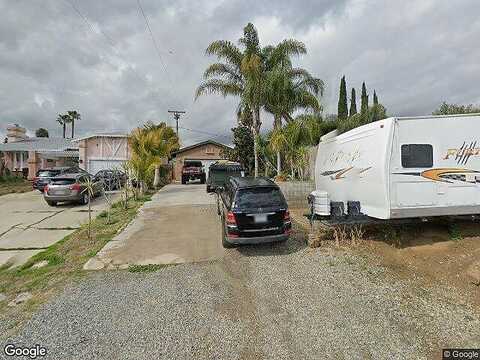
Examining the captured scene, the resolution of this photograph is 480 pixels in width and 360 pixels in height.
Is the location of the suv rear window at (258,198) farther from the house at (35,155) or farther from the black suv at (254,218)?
the house at (35,155)

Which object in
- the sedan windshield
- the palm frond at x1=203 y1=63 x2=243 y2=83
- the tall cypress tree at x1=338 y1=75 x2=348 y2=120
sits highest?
the tall cypress tree at x1=338 y1=75 x2=348 y2=120

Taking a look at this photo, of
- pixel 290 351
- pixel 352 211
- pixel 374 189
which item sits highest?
pixel 374 189

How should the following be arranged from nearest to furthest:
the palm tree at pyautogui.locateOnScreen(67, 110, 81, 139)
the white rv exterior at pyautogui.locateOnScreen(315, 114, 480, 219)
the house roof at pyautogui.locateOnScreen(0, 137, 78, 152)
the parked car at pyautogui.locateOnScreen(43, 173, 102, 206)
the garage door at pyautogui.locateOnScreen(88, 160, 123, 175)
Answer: the white rv exterior at pyautogui.locateOnScreen(315, 114, 480, 219) < the parked car at pyautogui.locateOnScreen(43, 173, 102, 206) < the garage door at pyautogui.locateOnScreen(88, 160, 123, 175) < the house roof at pyautogui.locateOnScreen(0, 137, 78, 152) < the palm tree at pyautogui.locateOnScreen(67, 110, 81, 139)

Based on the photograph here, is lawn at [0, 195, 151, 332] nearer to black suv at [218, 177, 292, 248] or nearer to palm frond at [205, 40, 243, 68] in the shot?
black suv at [218, 177, 292, 248]

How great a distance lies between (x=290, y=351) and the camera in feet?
9.87

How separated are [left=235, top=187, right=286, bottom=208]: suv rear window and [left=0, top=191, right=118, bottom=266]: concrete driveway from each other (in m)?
5.03

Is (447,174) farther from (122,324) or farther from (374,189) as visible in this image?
(122,324)

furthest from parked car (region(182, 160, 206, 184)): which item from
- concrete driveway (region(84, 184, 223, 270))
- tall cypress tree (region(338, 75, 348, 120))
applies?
tall cypress tree (region(338, 75, 348, 120))

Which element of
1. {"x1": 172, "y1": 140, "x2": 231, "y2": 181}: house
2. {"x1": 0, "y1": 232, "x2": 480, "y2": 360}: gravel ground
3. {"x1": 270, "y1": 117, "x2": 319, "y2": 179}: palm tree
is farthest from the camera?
{"x1": 172, "y1": 140, "x2": 231, "y2": 181}: house

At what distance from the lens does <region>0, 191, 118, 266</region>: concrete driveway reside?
7.05 metres

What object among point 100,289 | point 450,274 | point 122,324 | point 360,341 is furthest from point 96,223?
point 450,274

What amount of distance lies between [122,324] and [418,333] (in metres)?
3.54

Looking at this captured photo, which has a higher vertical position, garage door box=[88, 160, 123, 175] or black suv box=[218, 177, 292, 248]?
garage door box=[88, 160, 123, 175]

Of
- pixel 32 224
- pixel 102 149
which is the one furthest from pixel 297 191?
pixel 102 149
